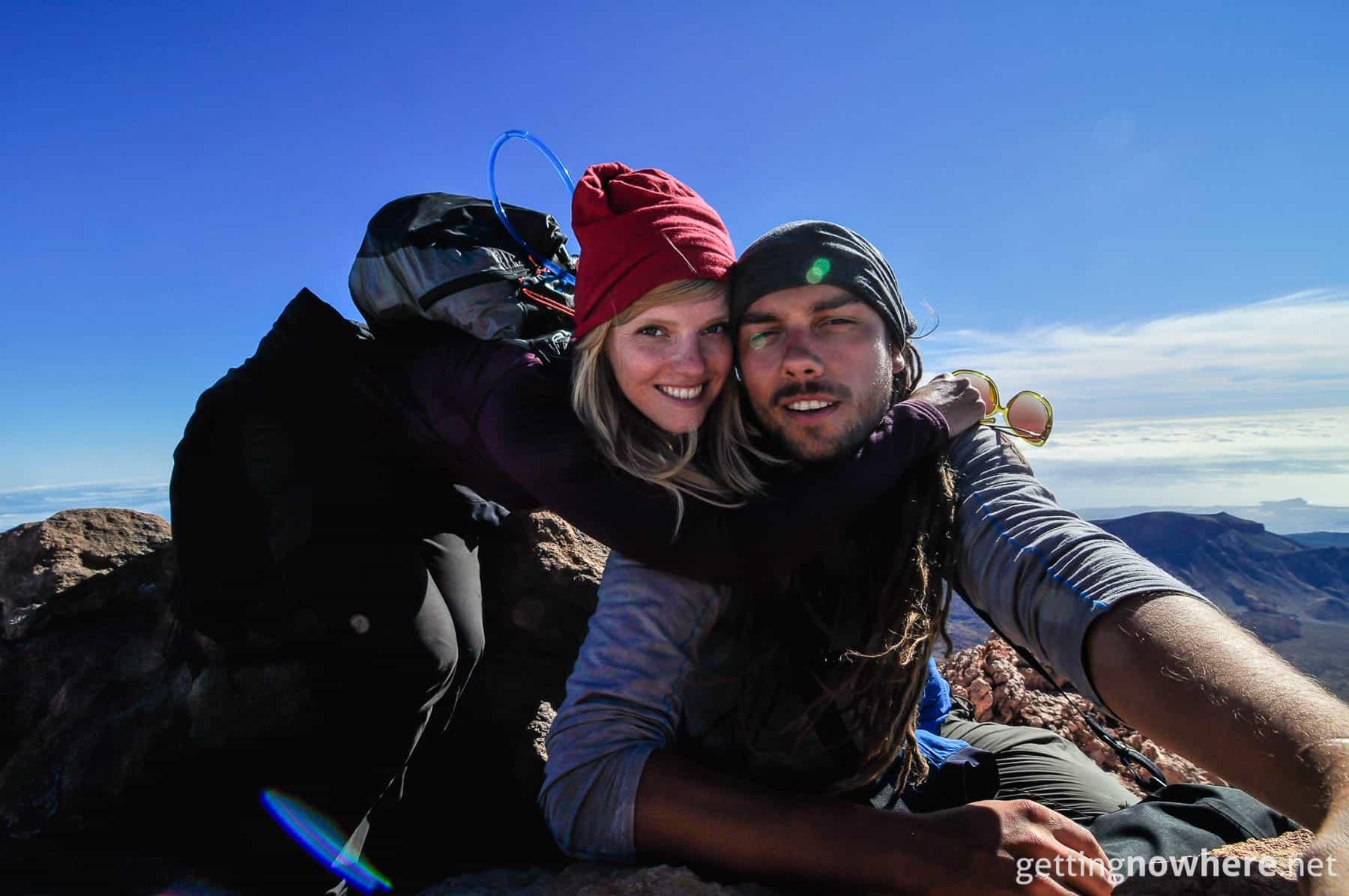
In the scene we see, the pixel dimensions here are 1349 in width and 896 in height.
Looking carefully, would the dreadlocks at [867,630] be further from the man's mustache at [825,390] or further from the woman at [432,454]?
the man's mustache at [825,390]

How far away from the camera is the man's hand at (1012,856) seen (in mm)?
1562

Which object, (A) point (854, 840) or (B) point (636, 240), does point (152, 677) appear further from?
(A) point (854, 840)

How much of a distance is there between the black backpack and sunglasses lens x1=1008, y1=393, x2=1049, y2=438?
181cm

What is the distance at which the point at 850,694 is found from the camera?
7.60 ft

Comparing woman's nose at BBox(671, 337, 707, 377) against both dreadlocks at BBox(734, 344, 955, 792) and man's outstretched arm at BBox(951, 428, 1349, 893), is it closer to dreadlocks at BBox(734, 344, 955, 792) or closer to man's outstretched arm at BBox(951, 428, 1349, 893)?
dreadlocks at BBox(734, 344, 955, 792)

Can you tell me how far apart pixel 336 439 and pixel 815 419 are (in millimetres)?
1999

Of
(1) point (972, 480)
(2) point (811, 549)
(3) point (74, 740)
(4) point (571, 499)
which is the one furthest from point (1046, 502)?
(3) point (74, 740)

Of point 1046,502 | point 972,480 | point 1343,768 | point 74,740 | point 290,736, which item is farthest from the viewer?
point 74,740

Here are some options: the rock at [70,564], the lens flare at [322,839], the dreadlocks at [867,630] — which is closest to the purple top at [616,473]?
the dreadlocks at [867,630]

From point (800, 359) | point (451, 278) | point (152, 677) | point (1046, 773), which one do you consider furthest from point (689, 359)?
point (152, 677)

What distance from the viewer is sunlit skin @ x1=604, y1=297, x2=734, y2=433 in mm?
2664

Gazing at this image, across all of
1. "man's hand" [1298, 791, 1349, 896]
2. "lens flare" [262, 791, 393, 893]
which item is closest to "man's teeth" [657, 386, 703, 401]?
"man's hand" [1298, 791, 1349, 896]

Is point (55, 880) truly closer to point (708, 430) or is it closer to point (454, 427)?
point (454, 427)

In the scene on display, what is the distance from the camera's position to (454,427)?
268 cm
